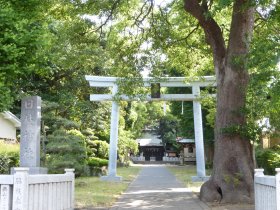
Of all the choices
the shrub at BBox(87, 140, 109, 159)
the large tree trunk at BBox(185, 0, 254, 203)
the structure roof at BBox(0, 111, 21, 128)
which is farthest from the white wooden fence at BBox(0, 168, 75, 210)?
the shrub at BBox(87, 140, 109, 159)

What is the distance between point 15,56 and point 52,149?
1390 cm

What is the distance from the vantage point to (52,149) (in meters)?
23.1

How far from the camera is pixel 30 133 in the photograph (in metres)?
14.1

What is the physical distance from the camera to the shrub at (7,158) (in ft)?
72.7

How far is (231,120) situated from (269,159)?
804 cm

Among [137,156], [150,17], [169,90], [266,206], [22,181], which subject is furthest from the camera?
[137,156]

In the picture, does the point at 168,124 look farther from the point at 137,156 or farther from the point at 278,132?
the point at 278,132

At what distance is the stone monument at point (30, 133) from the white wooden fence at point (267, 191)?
667 centimetres

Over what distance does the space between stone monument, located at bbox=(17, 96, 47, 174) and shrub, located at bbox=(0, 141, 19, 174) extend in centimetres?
854

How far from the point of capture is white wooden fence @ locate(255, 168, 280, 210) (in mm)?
8477

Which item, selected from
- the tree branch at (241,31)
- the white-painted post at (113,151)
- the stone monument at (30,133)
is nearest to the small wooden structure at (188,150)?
the white-painted post at (113,151)

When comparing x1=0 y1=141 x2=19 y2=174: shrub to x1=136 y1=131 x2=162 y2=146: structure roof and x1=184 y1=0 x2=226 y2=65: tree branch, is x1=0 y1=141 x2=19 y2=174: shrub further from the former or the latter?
x1=136 y1=131 x2=162 y2=146: structure roof

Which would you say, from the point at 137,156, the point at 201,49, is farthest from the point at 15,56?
the point at 137,156

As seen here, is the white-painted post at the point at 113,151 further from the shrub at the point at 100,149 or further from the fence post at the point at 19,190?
the fence post at the point at 19,190
